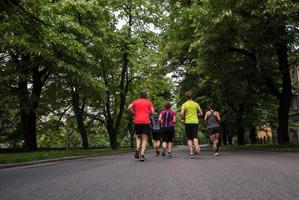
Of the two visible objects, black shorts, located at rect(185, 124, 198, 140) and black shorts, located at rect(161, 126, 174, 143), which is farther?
black shorts, located at rect(161, 126, 174, 143)

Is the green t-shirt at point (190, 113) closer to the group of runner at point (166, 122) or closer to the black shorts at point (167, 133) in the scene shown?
the group of runner at point (166, 122)

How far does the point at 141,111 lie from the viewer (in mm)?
15164

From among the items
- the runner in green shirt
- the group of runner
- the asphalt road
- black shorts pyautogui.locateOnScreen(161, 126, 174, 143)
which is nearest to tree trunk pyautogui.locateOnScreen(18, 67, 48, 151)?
the group of runner

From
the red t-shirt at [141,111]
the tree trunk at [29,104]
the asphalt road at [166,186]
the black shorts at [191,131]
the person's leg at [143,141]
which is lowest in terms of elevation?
the asphalt road at [166,186]

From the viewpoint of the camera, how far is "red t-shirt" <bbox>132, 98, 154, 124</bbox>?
1507 centimetres

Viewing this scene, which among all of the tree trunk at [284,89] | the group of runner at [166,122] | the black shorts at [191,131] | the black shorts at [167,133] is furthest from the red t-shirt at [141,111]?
the tree trunk at [284,89]

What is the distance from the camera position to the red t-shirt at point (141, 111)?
49.4ft

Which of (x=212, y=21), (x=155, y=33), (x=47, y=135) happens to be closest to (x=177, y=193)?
(x=212, y=21)

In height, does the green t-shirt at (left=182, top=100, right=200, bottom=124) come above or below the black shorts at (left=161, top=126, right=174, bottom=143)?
above

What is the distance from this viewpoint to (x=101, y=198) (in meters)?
6.61

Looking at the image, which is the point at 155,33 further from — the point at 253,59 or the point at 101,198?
the point at 101,198

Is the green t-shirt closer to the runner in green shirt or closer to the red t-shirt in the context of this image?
the runner in green shirt

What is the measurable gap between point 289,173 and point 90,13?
1983cm

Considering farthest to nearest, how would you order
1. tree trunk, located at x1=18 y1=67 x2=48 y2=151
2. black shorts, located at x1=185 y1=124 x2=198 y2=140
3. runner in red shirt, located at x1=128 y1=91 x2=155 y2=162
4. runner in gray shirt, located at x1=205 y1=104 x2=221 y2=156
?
tree trunk, located at x1=18 y1=67 x2=48 y2=151 → runner in gray shirt, located at x1=205 y1=104 x2=221 y2=156 → black shorts, located at x1=185 y1=124 x2=198 y2=140 → runner in red shirt, located at x1=128 y1=91 x2=155 y2=162
